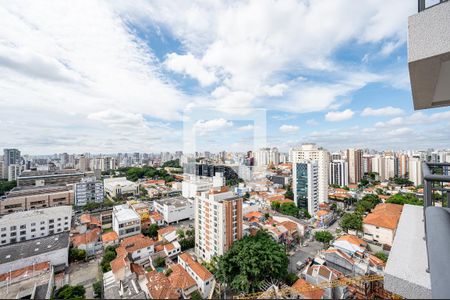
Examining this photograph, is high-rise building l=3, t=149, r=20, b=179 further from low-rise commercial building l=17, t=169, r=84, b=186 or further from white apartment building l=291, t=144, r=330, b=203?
white apartment building l=291, t=144, r=330, b=203

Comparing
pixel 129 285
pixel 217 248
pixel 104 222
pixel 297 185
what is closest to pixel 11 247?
pixel 104 222

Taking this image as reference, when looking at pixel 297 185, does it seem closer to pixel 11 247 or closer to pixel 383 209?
pixel 383 209

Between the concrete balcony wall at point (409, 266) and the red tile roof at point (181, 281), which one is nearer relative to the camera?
the concrete balcony wall at point (409, 266)

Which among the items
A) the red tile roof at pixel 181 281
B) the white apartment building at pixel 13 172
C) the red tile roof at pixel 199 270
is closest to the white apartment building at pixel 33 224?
the red tile roof at pixel 199 270

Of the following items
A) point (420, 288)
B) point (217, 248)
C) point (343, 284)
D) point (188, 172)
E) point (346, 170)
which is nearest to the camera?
point (420, 288)

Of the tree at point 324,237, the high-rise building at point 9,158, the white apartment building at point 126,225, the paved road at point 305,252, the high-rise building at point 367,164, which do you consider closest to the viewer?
the paved road at point 305,252

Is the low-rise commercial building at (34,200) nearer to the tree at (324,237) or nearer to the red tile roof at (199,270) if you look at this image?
the red tile roof at (199,270)

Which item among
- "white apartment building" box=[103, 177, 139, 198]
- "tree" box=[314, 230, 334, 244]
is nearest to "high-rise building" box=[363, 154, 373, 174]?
"tree" box=[314, 230, 334, 244]
